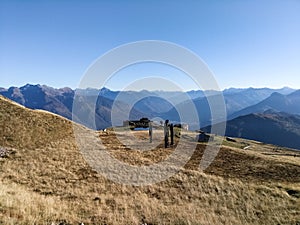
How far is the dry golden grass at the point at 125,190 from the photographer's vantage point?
17.8 metres

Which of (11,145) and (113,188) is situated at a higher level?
(11,145)

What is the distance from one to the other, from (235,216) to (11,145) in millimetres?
25660

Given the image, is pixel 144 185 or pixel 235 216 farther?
pixel 144 185

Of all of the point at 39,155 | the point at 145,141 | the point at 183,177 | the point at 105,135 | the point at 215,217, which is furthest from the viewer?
the point at 105,135

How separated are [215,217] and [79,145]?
2529cm

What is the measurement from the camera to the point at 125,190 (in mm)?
24547

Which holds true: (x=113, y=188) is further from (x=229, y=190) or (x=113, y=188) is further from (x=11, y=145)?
(x=11, y=145)

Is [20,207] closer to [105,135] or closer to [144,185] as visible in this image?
[144,185]

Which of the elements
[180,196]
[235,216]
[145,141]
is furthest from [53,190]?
[145,141]

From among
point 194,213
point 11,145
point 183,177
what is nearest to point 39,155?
point 11,145

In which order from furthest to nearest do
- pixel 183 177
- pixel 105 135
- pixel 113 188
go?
pixel 105 135
pixel 183 177
pixel 113 188

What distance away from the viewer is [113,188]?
81.5 ft

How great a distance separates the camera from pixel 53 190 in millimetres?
22828

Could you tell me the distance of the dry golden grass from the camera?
17781mm
